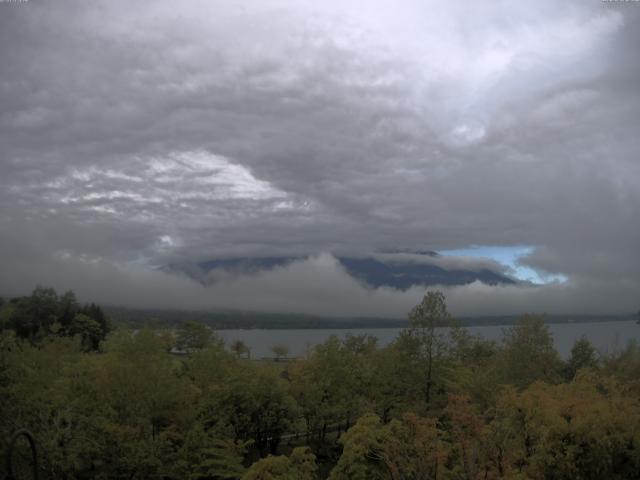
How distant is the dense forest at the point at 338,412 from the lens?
2422 cm

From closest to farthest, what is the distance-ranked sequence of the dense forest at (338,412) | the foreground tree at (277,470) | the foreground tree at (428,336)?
the dense forest at (338,412) < the foreground tree at (277,470) < the foreground tree at (428,336)

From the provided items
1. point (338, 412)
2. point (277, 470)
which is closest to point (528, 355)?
point (338, 412)

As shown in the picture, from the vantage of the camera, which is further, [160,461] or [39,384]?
[39,384]

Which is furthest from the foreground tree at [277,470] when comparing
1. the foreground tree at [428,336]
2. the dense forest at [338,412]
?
the foreground tree at [428,336]

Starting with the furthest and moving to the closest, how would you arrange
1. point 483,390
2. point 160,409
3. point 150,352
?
1. point 483,390
2. point 150,352
3. point 160,409

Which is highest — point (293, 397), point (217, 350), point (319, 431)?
point (217, 350)

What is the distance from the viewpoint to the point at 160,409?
1324 inches

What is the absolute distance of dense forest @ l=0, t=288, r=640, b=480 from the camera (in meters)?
24.2

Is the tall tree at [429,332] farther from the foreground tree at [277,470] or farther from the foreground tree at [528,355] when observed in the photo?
the foreground tree at [277,470]

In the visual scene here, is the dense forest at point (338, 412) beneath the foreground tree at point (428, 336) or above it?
beneath

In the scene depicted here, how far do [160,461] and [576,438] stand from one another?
66.0 ft

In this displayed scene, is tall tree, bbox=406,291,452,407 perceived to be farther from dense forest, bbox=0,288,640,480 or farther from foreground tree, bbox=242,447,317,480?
foreground tree, bbox=242,447,317,480

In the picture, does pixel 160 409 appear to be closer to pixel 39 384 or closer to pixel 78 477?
pixel 78 477

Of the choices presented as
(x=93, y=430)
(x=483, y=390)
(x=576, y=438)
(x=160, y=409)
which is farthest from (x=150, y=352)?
(x=576, y=438)
